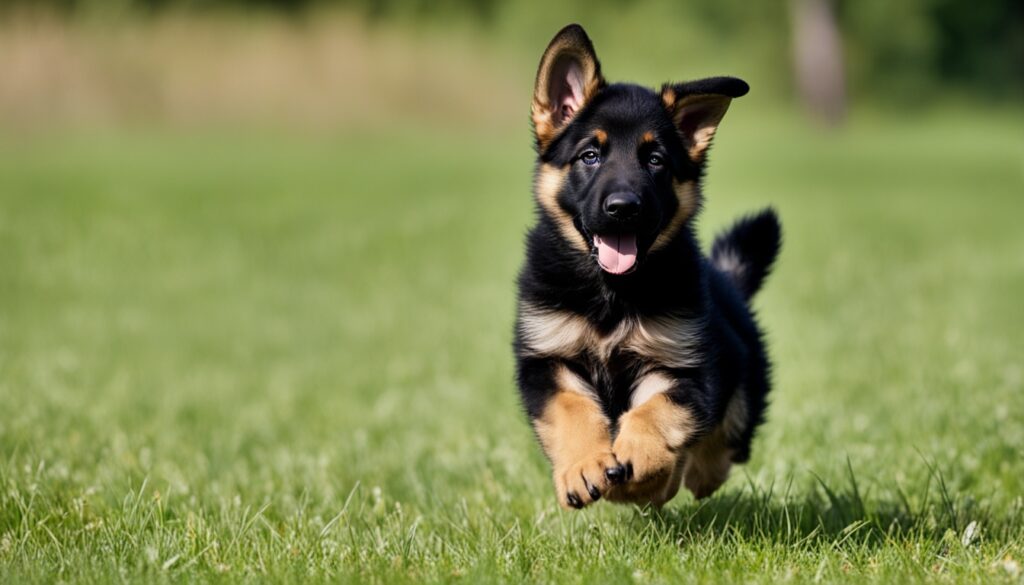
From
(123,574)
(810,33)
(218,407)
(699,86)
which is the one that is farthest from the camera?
(810,33)

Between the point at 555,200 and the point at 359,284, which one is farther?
the point at 359,284

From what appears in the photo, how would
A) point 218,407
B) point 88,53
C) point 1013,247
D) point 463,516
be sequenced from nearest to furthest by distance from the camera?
1. point 463,516
2. point 218,407
3. point 1013,247
4. point 88,53

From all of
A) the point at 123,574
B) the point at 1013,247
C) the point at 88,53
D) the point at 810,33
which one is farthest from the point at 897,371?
the point at 810,33

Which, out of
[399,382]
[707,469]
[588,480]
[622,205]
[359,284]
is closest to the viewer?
[588,480]

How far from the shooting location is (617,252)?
393 centimetres

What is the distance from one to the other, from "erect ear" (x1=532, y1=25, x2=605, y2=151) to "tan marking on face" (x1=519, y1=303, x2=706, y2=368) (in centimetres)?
66

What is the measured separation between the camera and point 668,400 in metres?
3.81

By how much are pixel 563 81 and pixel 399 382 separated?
4.66 metres

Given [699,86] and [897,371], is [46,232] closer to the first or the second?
[897,371]

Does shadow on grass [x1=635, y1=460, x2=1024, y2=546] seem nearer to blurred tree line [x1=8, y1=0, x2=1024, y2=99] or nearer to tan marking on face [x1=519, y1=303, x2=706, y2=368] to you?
tan marking on face [x1=519, y1=303, x2=706, y2=368]

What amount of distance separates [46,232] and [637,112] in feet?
38.9

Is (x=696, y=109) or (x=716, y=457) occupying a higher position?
(x=696, y=109)

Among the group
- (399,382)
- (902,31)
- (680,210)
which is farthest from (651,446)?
(902,31)

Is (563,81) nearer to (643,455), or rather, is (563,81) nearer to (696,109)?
(696,109)
